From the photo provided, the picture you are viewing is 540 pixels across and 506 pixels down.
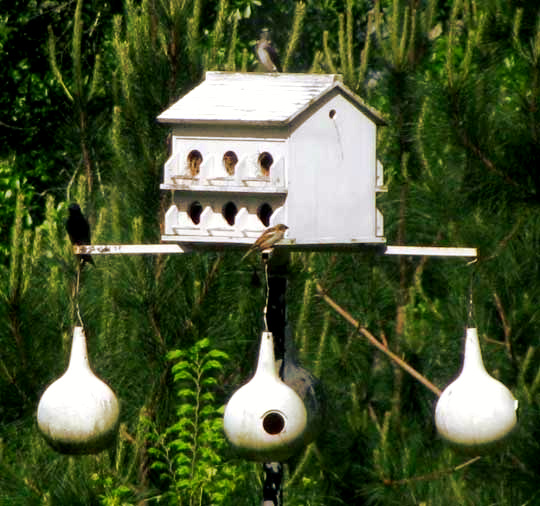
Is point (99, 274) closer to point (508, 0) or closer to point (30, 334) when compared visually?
point (30, 334)

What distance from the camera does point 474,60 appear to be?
507cm

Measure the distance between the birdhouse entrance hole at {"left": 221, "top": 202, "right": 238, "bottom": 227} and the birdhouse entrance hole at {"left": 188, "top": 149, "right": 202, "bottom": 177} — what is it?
0.40 ft

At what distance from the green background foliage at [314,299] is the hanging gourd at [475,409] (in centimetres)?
98

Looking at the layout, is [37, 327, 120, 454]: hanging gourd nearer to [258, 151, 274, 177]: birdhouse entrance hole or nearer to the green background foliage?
[258, 151, 274, 177]: birdhouse entrance hole

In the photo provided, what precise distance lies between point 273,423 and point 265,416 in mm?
77

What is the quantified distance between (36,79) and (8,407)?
3.75 m

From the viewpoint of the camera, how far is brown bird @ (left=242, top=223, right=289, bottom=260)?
10.3 ft

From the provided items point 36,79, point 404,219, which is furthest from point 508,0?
point 36,79

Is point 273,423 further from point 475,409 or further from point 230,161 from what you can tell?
point 230,161

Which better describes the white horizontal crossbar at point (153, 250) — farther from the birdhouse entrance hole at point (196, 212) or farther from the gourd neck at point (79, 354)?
the birdhouse entrance hole at point (196, 212)

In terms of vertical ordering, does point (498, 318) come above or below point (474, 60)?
below

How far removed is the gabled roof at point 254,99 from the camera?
3.39 meters

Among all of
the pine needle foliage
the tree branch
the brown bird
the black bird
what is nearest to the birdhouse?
the brown bird

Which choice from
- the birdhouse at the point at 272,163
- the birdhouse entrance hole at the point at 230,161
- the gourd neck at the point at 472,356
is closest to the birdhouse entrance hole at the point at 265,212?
the birdhouse at the point at 272,163
